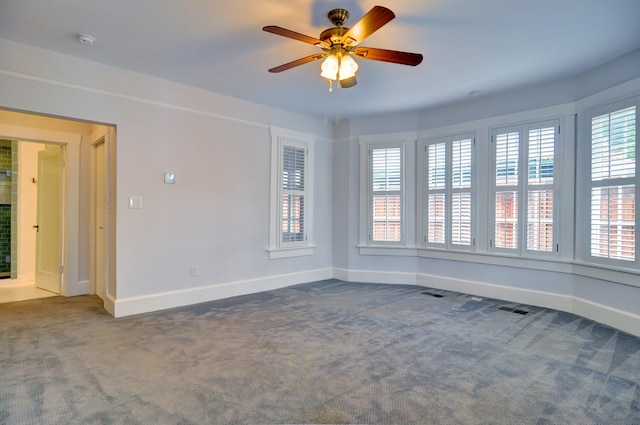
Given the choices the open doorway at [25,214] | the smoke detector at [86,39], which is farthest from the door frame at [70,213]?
the smoke detector at [86,39]

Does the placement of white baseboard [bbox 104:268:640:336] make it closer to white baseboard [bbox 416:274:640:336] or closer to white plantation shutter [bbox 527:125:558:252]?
white baseboard [bbox 416:274:640:336]

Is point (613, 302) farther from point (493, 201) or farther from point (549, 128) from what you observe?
point (549, 128)

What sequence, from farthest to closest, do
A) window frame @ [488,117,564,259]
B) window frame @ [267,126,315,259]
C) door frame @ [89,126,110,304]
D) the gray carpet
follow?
window frame @ [267,126,315,259]
window frame @ [488,117,564,259]
door frame @ [89,126,110,304]
the gray carpet

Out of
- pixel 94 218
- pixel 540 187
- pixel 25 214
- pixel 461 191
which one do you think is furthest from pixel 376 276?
pixel 25 214

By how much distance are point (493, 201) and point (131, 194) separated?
14.6 feet

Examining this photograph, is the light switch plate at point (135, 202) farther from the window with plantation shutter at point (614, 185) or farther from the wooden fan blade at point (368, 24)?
the window with plantation shutter at point (614, 185)

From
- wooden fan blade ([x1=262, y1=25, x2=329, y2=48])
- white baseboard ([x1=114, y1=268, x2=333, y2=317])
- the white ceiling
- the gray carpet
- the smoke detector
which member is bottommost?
the gray carpet

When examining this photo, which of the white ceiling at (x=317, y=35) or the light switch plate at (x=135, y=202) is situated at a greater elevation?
the white ceiling at (x=317, y=35)

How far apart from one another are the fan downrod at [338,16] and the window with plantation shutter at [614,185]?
295 centimetres

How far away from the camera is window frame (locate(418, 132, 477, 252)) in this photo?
4.93 metres

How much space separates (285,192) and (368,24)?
3.30m

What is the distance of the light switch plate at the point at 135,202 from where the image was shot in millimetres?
3947

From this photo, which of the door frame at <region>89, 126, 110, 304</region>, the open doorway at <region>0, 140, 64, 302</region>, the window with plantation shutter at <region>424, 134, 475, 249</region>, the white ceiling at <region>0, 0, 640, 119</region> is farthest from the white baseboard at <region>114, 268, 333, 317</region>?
the white ceiling at <region>0, 0, 640, 119</region>

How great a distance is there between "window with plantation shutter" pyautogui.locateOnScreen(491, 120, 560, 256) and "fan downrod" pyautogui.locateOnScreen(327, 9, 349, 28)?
295cm
